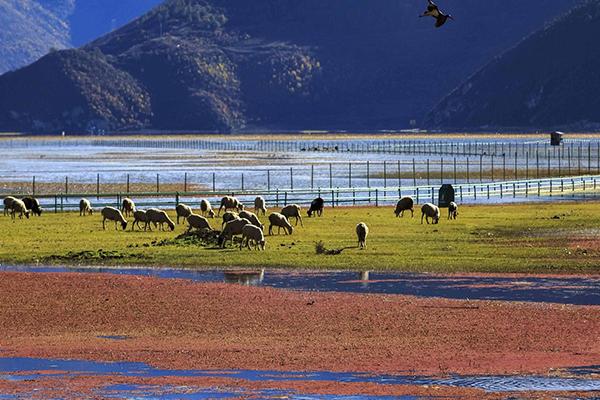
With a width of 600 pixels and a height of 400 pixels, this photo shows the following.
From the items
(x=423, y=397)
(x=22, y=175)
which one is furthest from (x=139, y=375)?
(x=22, y=175)

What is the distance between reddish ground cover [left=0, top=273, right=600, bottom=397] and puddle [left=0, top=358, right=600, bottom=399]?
621 millimetres

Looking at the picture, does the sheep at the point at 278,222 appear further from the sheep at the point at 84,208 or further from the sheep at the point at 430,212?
the sheep at the point at 84,208

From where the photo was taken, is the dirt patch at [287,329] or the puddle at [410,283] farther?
the puddle at [410,283]

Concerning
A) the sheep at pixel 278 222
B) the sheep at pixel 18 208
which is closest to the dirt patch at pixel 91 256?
the sheep at pixel 278 222

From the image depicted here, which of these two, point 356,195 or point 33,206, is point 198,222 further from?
point 356,195

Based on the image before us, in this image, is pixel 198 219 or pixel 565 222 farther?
pixel 565 222

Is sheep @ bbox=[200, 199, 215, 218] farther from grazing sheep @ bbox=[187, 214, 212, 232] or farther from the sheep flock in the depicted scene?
grazing sheep @ bbox=[187, 214, 212, 232]

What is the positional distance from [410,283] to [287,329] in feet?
34.4

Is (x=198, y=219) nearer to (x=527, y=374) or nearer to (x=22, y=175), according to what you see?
(x=527, y=374)

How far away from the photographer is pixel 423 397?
26.9 metres

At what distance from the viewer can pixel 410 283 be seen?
45344mm

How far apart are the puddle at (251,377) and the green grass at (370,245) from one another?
20.5 meters

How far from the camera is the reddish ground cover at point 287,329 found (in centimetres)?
3094

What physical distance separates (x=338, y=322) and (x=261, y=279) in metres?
10.2
